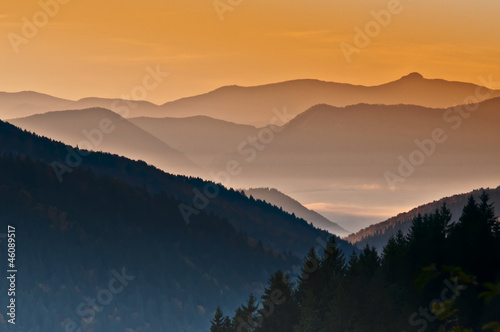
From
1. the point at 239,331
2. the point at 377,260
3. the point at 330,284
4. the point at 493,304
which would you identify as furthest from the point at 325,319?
the point at 493,304

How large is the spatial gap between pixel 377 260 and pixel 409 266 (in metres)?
16.7

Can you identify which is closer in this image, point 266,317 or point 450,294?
point 450,294

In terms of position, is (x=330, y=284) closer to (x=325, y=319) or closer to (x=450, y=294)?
(x=325, y=319)

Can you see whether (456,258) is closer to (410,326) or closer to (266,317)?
(410,326)

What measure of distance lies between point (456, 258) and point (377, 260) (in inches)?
1156

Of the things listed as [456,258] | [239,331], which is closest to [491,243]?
[456,258]

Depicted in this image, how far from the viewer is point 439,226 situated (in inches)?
3538

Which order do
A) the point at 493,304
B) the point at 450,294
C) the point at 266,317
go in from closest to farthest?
1. the point at 493,304
2. the point at 450,294
3. the point at 266,317

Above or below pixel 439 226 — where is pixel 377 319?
below

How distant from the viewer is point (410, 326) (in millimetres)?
76750

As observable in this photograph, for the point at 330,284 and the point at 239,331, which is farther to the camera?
the point at 239,331

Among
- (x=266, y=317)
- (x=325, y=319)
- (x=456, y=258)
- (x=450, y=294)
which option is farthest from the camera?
(x=266, y=317)

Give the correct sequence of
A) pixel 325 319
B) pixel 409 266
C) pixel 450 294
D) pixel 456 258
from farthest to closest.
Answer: pixel 325 319, pixel 409 266, pixel 456 258, pixel 450 294

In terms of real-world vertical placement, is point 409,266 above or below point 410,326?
above
